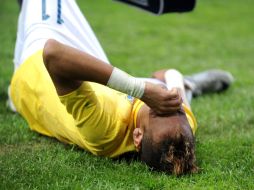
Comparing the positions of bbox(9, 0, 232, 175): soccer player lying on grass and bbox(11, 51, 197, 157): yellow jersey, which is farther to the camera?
bbox(11, 51, 197, 157): yellow jersey

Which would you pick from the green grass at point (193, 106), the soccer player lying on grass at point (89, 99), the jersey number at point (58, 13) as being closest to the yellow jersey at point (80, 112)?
the soccer player lying on grass at point (89, 99)

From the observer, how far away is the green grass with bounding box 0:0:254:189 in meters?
3.79

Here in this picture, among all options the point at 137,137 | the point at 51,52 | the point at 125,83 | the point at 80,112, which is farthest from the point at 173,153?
the point at 51,52

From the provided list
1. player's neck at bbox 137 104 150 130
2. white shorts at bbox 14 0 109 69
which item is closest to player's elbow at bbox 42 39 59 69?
player's neck at bbox 137 104 150 130

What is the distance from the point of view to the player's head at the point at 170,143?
3742 millimetres

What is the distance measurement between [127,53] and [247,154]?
16.0 feet

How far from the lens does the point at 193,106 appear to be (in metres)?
5.96

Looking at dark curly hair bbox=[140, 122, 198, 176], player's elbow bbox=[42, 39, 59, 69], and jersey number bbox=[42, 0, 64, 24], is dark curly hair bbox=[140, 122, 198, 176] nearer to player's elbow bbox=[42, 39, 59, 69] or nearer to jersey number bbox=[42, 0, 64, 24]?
player's elbow bbox=[42, 39, 59, 69]

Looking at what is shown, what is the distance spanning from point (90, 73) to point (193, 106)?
2.53 m

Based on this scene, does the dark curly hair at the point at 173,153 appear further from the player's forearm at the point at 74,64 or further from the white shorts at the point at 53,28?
the white shorts at the point at 53,28

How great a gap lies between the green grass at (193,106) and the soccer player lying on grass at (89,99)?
133 mm

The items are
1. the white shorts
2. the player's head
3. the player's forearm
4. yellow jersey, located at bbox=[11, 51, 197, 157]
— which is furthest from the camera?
the white shorts

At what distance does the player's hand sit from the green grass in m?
0.44

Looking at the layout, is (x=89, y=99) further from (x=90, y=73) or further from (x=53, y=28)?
(x=53, y=28)
